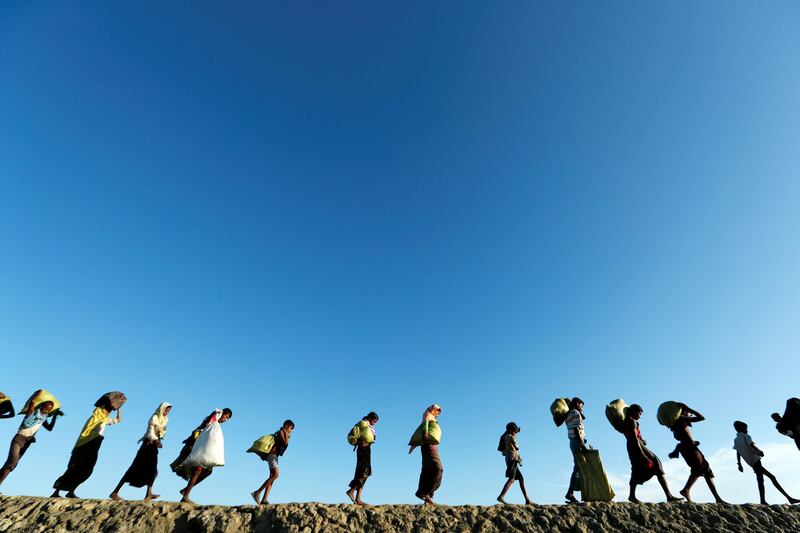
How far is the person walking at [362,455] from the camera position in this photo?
882 centimetres

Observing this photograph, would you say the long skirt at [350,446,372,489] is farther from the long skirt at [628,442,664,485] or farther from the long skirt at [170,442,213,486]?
the long skirt at [628,442,664,485]

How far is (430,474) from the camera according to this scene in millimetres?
8578

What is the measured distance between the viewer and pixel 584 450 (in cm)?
870

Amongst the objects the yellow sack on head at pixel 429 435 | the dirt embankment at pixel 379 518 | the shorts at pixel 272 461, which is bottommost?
the dirt embankment at pixel 379 518

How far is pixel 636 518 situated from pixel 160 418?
9885 mm

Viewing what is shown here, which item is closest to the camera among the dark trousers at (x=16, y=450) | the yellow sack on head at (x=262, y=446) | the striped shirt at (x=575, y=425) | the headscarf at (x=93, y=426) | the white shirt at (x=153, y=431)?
the dark trousers at (x=16, y=450)

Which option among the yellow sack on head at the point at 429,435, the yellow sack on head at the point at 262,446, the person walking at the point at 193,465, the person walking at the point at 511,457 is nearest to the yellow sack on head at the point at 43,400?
the person walking at the point at 193,465

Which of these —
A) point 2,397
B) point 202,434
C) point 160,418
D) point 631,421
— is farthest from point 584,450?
point 2,397

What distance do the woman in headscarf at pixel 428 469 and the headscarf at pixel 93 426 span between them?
6.76 metres

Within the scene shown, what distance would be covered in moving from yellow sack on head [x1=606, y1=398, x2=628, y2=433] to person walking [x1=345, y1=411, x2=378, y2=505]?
5.74 m

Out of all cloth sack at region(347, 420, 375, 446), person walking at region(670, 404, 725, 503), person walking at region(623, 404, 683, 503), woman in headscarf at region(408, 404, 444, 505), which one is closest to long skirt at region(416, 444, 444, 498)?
woman in headscarf at region(408, 404, 444, 505)

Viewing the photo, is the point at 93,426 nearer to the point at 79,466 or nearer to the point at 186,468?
the point at 79,466

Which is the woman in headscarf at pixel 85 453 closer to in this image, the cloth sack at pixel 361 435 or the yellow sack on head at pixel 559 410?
the cloth sack at pixel 361 435

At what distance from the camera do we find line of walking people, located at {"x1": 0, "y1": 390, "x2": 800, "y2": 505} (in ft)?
25.7
